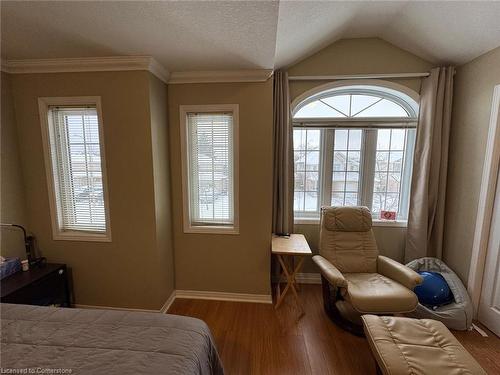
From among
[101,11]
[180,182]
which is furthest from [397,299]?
[101,11]

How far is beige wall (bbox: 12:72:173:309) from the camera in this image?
191cm

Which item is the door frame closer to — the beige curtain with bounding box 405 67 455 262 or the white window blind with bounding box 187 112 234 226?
the beige curtain with bounding box 405 67 455 262

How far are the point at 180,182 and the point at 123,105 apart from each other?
2.83 ft

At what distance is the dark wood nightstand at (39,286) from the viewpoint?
163 centimetres

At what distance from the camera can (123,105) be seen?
190cm

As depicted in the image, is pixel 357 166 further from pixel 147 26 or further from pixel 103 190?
pixel 103 190

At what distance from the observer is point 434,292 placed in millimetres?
2059

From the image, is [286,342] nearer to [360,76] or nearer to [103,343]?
[103,343]

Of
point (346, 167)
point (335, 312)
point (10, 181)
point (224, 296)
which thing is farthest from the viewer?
point (346, 167)

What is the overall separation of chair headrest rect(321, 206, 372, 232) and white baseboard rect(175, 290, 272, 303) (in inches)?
41.1

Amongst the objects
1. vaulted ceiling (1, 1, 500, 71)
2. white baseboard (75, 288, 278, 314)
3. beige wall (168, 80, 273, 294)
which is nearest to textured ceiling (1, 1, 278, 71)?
vaulted ceiling (1, 1, 500, 71)

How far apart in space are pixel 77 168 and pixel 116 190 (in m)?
0.46

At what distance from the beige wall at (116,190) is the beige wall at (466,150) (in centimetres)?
301

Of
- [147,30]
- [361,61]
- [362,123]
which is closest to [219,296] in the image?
[147,30]
